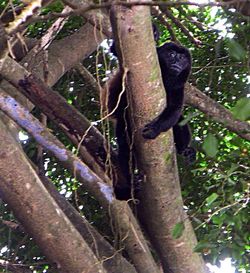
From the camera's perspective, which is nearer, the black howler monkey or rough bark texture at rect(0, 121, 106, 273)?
rough bark texture at rect(0, 121, 106, 273)

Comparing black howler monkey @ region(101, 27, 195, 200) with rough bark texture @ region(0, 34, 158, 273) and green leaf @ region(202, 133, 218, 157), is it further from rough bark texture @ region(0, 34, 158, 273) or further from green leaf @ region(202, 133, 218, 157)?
green leaf @ region(202, 133, 218, 157)

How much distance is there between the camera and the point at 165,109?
3.09 metres

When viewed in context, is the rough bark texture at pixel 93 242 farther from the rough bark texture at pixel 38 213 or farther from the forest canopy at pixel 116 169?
the rough bark texture at pixel 38 213

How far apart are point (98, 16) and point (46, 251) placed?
1.24 m

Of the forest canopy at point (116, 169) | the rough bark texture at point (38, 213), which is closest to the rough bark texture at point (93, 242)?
the forest canopy at point (116, 169)

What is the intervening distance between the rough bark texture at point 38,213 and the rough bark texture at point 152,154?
454 millimetres

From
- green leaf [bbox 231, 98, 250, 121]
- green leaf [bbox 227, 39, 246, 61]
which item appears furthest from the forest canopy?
green leaf [bbox 231, 98, 250, 121]

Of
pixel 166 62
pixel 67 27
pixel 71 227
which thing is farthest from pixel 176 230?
pixel 67 27

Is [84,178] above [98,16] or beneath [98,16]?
beneath

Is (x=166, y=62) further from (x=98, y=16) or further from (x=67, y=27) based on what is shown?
(x=67, y=27)

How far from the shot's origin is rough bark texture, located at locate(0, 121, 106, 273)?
2.97m

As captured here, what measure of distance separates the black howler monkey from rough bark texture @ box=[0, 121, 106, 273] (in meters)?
0.49

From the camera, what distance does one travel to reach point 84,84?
16.0 feet

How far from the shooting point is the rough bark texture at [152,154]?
2793 millimetres
